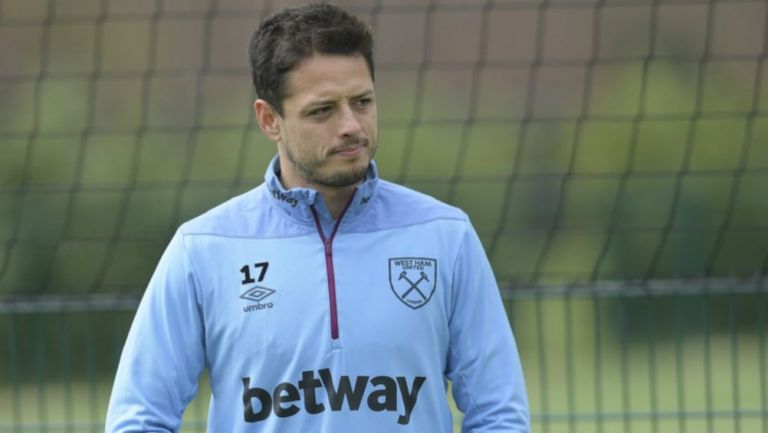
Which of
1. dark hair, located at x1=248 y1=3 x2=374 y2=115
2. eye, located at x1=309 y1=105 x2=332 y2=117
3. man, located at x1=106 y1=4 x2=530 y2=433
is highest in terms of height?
dark hair, located at x1=248 y1=3 x2=374 y2=115

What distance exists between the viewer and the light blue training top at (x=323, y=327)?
3139mm

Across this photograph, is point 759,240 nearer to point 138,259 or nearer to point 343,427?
point 138,259

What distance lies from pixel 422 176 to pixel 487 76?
2.75 m

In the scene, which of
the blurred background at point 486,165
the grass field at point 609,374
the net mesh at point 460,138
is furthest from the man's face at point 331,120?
the net mesh at point 460,138

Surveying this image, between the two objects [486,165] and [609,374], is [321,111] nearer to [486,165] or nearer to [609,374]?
[609,374]

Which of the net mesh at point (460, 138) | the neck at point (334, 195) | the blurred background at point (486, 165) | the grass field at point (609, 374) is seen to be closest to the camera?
the neck at point (334, 195)

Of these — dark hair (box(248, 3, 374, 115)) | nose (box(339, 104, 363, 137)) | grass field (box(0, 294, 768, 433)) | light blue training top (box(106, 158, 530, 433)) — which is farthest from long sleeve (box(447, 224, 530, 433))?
grass field (box(0, 294, 768, 433))

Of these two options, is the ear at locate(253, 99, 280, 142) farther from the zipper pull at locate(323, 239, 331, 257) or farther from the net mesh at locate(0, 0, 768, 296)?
the net mesh at locate(0, 0, 768, 296)

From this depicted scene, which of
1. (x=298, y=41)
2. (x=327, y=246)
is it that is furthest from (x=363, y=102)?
(x=327, y=246)

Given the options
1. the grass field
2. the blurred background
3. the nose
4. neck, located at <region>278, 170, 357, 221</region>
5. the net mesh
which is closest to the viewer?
the nose

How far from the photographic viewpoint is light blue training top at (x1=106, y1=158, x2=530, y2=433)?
3139 mm

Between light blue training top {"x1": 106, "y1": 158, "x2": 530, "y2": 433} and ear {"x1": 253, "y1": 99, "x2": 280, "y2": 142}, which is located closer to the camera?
light blue training top {"x1": 106, "y1": 158, "x2": 530, "y2": 433}

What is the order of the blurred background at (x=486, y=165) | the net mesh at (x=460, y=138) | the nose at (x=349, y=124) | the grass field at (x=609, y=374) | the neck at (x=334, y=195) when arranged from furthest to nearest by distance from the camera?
the net mesh at (x=460, y=138), the blurred background at (x=486, y=165), the grass field at (x=609, y=374), the neck at (x=334, y=195), the nose at (x=349, y=124)

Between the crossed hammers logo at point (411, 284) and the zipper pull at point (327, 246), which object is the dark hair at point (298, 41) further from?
the crossed hammers logo at point (411, 284)
